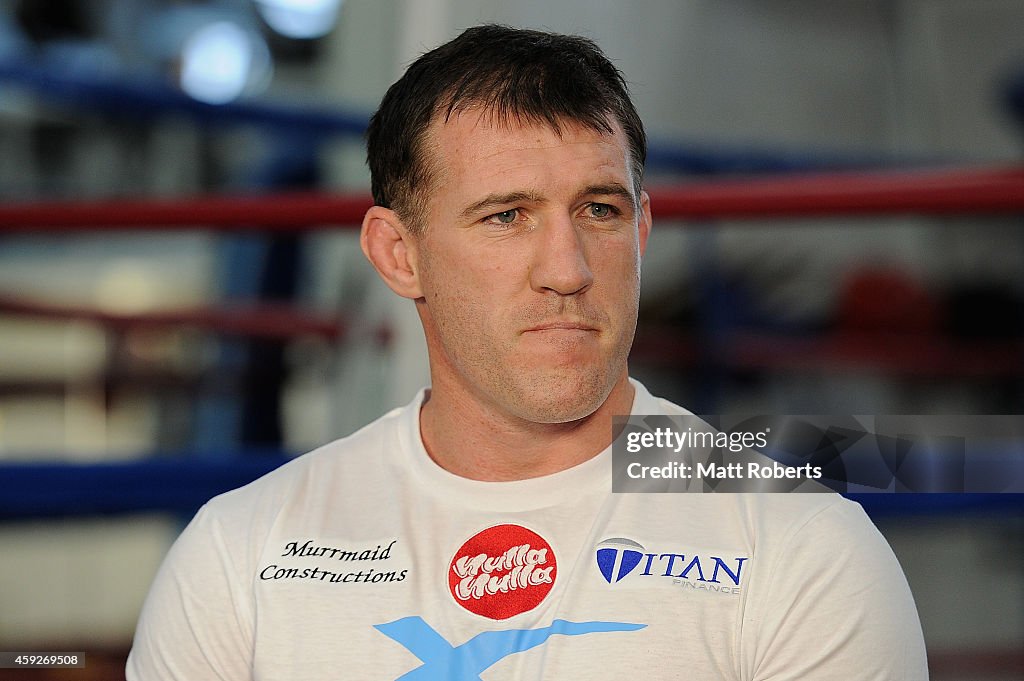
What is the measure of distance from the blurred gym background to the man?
494mm

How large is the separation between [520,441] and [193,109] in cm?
174

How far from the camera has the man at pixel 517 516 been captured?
990mm

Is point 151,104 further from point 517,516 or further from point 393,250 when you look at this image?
point 517,516

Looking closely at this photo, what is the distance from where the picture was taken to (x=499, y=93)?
1.10 meters

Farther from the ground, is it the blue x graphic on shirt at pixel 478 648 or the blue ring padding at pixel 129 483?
the blue ring padding at pixel 129 483

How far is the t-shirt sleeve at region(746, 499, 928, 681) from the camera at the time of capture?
0.94 m

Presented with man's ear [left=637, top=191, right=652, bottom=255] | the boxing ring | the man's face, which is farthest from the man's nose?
the boxing ring

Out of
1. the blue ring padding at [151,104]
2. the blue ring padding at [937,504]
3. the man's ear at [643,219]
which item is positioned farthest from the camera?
the blue ring padding at [151,104]

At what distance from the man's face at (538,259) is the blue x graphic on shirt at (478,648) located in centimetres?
19

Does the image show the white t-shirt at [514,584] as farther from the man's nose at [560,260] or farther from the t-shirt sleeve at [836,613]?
the man's nose at [560,260]

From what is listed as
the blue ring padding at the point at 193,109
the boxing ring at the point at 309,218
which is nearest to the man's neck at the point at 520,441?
the boxing ring at the point at 309,218

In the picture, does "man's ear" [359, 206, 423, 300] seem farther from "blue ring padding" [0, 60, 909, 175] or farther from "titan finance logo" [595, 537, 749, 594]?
"blue ring padding" [0, 60, 909, 175]

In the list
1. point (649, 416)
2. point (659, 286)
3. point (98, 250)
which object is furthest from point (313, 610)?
point (98, 250)

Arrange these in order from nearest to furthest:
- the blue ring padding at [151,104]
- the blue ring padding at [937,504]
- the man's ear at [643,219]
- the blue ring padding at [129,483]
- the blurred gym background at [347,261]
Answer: the man's ear at [643,219] < the blue ring padding at [937,504] < the blue ring padding at [129,483] < the blurred gym background at [347,261] < the blue ring padding at [151,104]
